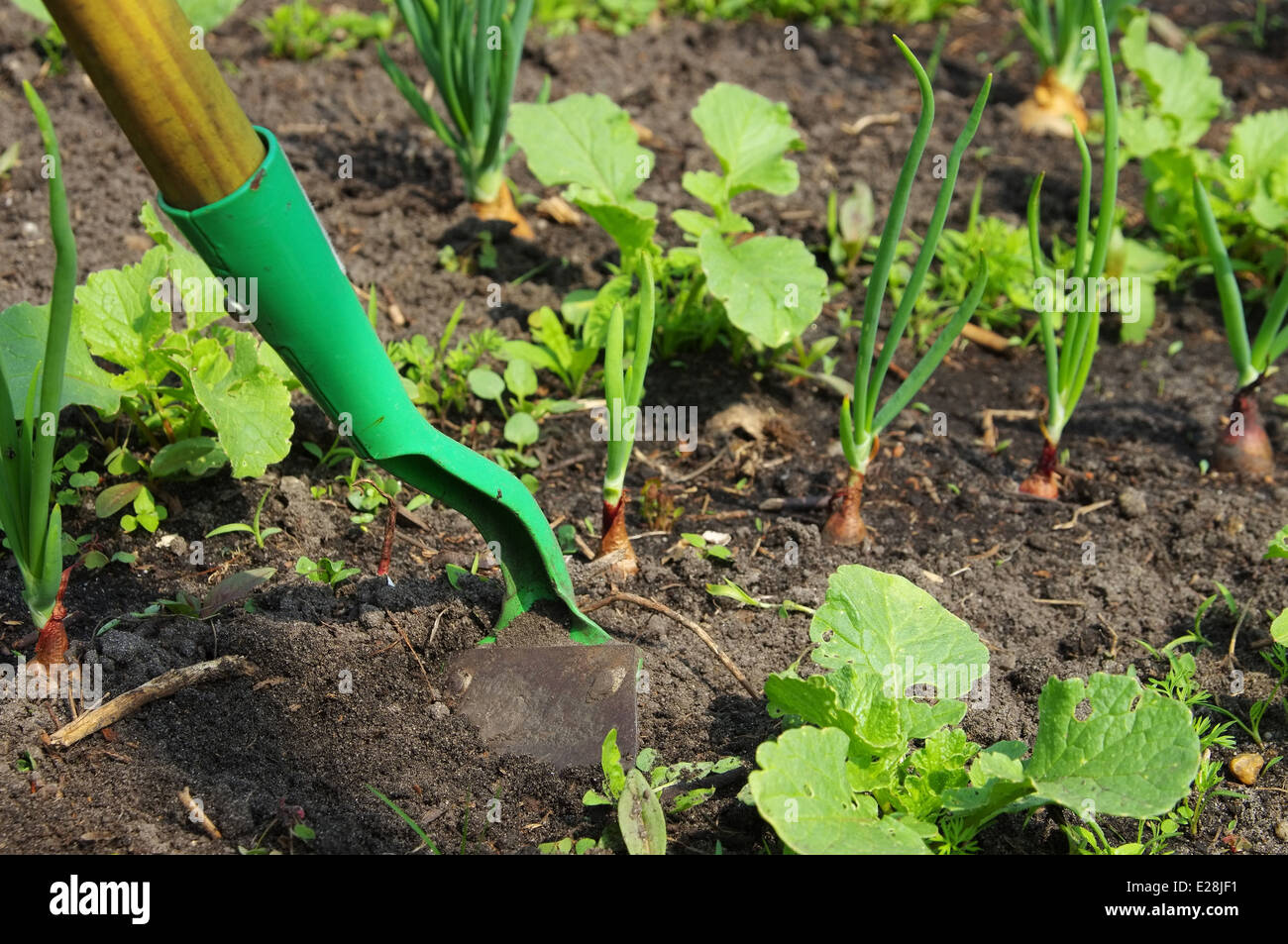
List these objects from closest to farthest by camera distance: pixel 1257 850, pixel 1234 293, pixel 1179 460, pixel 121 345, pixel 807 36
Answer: pixel 1257 850, pixel 121 345, pixel 1234 293, pixel 1179 460, pixel 807 36

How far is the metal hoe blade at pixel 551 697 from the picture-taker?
4.72 ft

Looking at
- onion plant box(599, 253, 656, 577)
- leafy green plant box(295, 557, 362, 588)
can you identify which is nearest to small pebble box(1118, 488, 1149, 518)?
onion plant box(599, 253, 656, 577)

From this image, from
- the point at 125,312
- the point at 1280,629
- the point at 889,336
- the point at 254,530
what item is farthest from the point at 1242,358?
the point at 125,312

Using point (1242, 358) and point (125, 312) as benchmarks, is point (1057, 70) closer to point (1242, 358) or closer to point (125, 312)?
point (1242, 358)

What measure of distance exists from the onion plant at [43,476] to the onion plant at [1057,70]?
2436 millimetres

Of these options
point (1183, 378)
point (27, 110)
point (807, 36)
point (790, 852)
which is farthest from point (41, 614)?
point (807, 36)

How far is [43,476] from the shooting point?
128 centimetres

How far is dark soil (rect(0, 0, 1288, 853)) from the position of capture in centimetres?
137

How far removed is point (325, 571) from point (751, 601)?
24.4 inches

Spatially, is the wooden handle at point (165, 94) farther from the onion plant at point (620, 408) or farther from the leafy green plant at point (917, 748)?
the leafy green plant at point (917, 748)

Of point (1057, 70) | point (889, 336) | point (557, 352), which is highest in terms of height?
point (1057, 70)

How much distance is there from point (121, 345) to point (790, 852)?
1.20 meters

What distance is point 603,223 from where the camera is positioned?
6.95 feet
